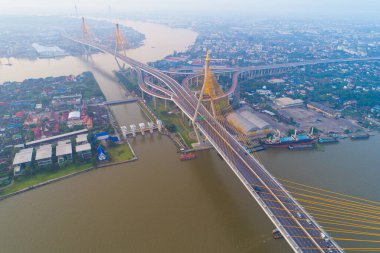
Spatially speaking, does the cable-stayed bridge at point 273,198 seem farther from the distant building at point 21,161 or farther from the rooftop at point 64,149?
the distant building at point 21,161

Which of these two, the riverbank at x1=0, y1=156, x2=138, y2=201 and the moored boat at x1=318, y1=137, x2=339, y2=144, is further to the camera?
the moored boat at x1=318, y1=137, x2=339, y2=144

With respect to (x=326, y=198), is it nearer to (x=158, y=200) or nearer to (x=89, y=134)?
(x=158, y=200)

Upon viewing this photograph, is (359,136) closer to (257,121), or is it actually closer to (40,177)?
(257,121)

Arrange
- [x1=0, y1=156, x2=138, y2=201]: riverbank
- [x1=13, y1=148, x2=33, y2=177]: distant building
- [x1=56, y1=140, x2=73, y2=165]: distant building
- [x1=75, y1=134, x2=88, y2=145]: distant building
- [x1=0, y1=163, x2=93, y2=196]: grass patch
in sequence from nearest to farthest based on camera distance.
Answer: [x1=0, y1=156, x2=138, y2=201]: riverbank < [x1=0, y1=163, x2=93, y2=196]: grass patch < [x1=13, y1=148, x2=33, y2=177]: distant building < [x1=56, y1=140, x2=73, y2=165]: distant building < [x1=75, y1=134, x2=88, y2=145]: distant building

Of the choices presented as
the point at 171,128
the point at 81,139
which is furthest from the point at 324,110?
the point at 81,139

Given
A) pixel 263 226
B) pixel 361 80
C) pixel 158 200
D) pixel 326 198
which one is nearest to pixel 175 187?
pixel 158 200

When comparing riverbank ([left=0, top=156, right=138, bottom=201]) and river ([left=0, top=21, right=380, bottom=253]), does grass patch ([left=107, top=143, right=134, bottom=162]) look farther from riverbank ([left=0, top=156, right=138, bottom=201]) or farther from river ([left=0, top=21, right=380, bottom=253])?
river ([left=0, top=21, right=380, bottom=253])

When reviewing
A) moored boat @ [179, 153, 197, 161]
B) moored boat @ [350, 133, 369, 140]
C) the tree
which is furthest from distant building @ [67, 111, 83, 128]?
moored boat @ [350, 133, 369, 140]
